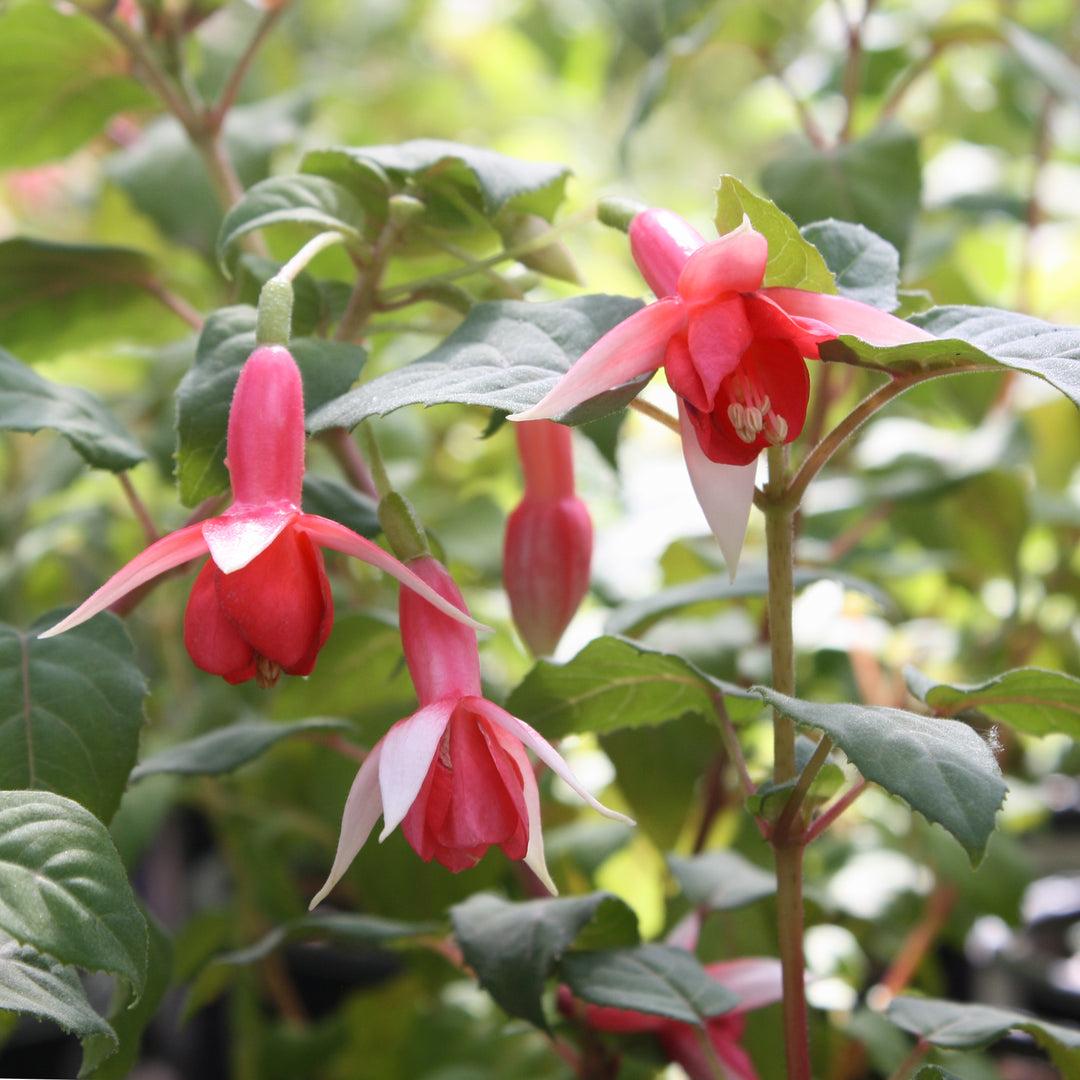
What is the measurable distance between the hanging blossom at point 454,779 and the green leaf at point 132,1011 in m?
0.15

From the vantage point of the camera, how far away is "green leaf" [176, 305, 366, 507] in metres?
0.40

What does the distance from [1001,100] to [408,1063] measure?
1.03 metres

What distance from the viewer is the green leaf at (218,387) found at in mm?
400

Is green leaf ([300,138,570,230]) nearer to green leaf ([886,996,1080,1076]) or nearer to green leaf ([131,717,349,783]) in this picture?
green leaf ([131,717,349,783])

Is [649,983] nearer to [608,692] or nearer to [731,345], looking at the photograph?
[608,692]

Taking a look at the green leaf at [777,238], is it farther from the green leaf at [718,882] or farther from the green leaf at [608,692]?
the green leaf at [718,882]

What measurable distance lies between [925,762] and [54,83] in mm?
681

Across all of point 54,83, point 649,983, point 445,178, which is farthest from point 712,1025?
point 54,83

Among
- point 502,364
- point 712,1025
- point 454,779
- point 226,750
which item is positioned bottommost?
point 712,1025

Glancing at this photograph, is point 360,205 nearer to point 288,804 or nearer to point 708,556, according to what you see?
point 708,556

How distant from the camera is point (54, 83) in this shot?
708 millimetres

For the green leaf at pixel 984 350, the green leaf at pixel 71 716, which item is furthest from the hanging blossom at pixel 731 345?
the green leaf at pixel 71 716

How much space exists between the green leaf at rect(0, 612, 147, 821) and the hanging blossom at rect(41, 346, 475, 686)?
0.08 metres

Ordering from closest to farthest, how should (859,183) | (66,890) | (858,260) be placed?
(66,890) < (858,260) < (859,183)
